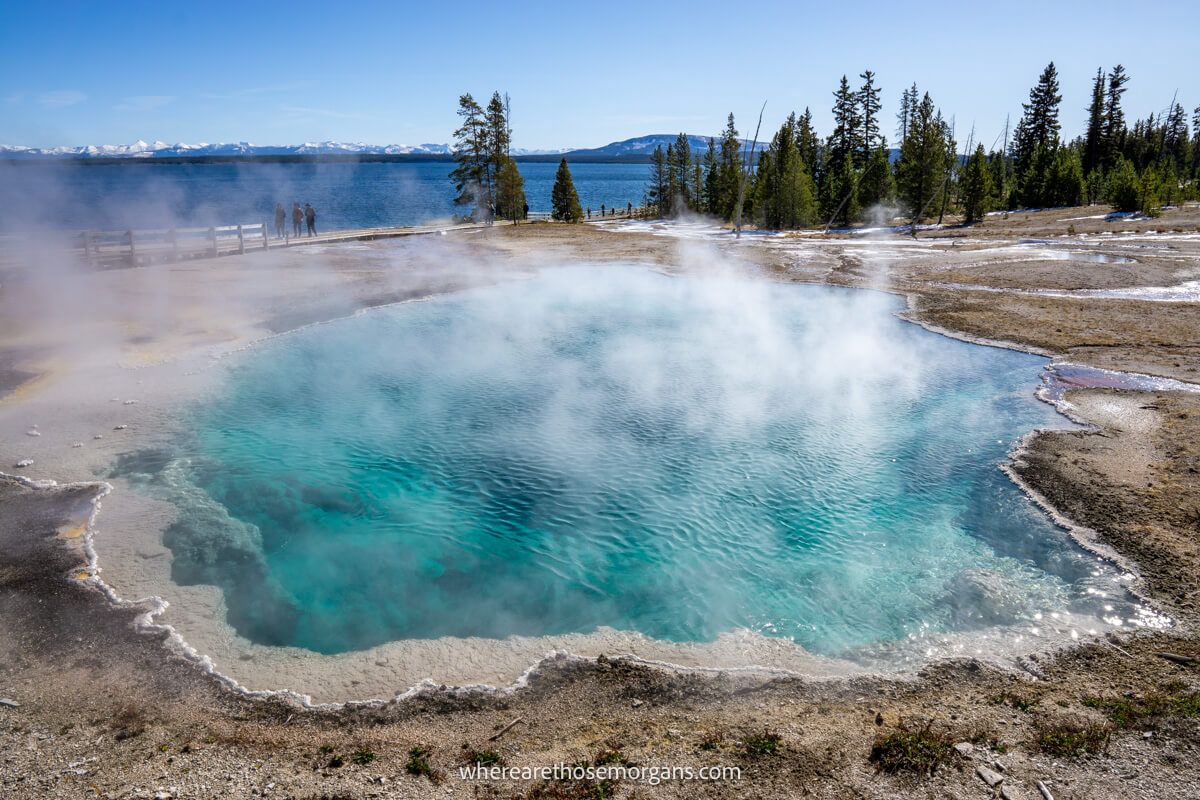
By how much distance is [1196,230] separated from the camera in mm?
34375

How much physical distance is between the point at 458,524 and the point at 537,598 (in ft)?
6.88

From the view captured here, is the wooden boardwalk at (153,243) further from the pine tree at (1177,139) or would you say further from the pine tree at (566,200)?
the pine tree at (1177,139)

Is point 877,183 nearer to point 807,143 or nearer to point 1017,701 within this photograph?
point 807,143

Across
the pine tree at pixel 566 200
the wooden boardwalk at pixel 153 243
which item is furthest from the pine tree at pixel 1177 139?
the wooden boardwalk at pixel 153 243

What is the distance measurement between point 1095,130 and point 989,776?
259ft

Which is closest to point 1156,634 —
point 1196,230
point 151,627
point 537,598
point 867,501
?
point 867,501

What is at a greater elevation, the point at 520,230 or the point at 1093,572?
the point at 520,230

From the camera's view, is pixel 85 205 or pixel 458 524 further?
pixel 85 205

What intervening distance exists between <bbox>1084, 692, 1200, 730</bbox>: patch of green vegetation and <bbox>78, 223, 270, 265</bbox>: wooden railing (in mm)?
30921

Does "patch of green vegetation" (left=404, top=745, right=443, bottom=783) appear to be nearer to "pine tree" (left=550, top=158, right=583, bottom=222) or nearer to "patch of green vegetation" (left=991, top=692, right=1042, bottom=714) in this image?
"patch of green vegetation" (left=991, top=692, right=1042, bottom=714)

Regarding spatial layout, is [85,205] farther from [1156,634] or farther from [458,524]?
[1156,634]

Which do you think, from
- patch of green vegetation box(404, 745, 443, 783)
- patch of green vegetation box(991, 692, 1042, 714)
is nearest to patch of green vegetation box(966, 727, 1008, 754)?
patch of green vegetation box(991, 692, 1042, 714)

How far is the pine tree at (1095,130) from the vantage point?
206 feet

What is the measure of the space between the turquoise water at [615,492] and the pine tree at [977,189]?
33.6 m
